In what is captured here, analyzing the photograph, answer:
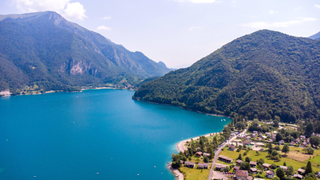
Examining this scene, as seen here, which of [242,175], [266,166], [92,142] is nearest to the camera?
[242,175]

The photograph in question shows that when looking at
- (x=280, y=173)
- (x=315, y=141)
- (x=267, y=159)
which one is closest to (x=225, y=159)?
(x=267, y=159)

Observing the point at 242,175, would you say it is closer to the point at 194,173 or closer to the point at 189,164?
the point at 194,173

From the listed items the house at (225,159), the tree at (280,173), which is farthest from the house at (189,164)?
the tree at (280,173)

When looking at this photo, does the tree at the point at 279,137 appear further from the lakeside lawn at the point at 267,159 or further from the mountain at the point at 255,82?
the mountain at the point at 255,82

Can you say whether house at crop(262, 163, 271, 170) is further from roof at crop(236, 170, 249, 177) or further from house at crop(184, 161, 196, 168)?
house at crop(184, 161, 196, 168)

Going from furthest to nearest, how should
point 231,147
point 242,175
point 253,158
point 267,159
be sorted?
point 231,147, point 253,158, point 267,159, point 242,175

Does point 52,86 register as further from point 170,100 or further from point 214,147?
point 214,147

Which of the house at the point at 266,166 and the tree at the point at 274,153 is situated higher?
the tree at the point at 274,153
